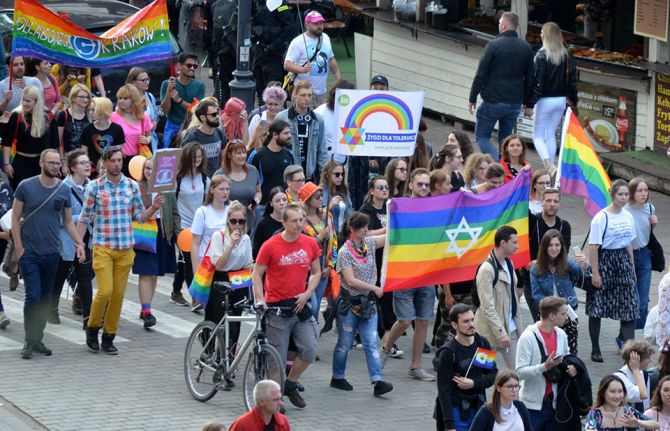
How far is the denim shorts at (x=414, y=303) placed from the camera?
45.2 ft

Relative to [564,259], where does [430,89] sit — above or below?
above

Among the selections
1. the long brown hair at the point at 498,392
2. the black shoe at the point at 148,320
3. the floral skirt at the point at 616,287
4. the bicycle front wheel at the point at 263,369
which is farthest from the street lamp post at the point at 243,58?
the long brown hair at the point at 498,392

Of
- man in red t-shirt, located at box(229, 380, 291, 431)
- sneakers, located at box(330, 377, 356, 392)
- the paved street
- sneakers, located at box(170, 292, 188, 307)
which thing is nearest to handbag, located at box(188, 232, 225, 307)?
the paved street

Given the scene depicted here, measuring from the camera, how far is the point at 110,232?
548 inches

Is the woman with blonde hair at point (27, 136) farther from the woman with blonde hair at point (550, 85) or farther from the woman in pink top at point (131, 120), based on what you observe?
the woman with blonde hair at point (550, 85)

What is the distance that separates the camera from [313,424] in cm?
1251

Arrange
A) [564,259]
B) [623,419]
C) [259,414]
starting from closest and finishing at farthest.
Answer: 1. [259,414]
2. [623,419]
3. [564,259]

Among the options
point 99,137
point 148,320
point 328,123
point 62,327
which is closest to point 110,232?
point 148,320

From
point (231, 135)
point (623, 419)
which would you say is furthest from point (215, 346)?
point (231, 135)

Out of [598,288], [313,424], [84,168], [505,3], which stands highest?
[505,3]

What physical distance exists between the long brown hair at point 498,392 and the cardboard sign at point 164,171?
489cm

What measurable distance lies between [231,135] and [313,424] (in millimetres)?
5300

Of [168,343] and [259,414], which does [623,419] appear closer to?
[259,414]

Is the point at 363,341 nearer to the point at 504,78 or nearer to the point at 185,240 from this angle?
the point at 185,240
